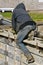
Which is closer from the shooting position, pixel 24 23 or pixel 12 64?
pixel 24 23

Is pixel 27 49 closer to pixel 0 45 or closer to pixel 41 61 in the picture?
pixel 41 61

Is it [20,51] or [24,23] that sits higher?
[24,23]

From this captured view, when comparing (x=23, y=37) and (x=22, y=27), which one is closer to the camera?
(x=23, y=37)

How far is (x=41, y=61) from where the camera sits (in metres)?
5.27

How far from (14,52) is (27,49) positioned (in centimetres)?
74

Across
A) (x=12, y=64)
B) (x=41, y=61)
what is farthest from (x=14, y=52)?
(x=41, y=61)

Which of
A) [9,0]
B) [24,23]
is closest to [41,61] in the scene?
[24,23]

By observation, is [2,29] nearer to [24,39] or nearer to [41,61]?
[24,39]

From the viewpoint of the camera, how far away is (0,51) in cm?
700

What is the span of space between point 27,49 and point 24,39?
28 cm

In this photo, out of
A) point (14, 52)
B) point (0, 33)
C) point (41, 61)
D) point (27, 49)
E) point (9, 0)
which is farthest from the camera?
point (9, 0)

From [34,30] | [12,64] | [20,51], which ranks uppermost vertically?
[34,30]

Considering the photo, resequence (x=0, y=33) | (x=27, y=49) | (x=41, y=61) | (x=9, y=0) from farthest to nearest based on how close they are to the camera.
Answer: (x=9, y=0) < (x=0, y=33) < (x=27, y=49) < (x=41, y=61)

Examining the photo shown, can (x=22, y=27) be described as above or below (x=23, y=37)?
above
